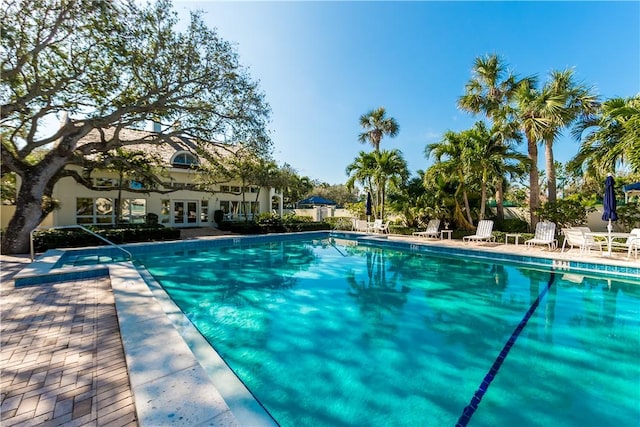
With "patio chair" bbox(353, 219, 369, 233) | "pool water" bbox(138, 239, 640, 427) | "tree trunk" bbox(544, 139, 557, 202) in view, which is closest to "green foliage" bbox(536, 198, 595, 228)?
"tree trunk" bbox(544, 139, 557, 202)

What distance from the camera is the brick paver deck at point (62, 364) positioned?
2.28 meters

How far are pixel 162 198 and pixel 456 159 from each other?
60.6ft

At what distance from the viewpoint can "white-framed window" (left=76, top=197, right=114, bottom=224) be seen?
16.6 m

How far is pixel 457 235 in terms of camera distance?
50.0 ft

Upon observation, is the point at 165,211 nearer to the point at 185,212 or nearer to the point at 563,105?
the point at 185,212

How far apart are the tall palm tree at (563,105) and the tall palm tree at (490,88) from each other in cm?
217

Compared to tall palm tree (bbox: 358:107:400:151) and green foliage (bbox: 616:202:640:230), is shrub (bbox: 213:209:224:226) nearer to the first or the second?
tall palm tree (bbox: 358:107:400:151)

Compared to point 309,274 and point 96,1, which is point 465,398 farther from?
point 96,1

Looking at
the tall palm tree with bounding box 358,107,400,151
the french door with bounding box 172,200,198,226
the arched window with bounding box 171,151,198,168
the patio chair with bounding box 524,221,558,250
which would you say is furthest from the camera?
the tall palm tree with bounding box 358,107,400,151

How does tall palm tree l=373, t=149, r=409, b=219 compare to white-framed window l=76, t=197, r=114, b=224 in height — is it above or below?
above

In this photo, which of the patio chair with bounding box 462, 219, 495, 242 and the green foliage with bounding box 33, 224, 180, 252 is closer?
the green foliage with bounding box 33, 224, 180, 252

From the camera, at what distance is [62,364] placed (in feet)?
9.88

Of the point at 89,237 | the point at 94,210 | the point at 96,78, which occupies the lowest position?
the point at 89,237

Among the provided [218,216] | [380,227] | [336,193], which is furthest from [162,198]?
[336,193]
